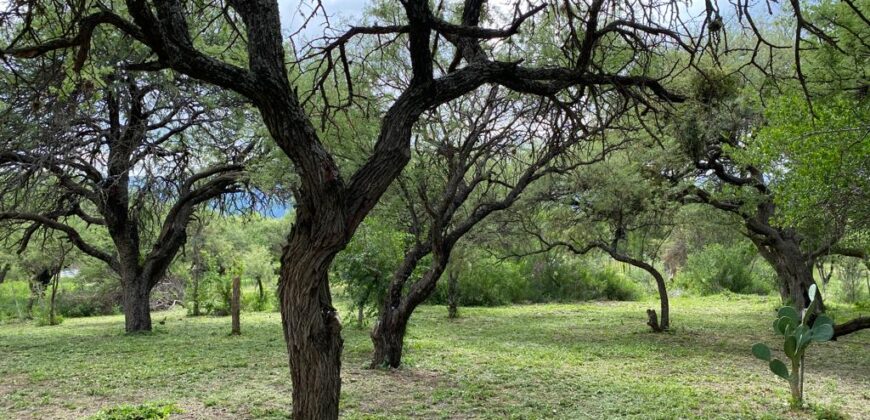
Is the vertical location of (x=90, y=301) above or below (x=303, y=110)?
below

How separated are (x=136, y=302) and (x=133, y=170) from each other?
3.26m

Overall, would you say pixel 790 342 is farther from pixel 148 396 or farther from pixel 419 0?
pixel 148 396

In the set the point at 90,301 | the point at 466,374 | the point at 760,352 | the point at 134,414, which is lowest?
the point at 466,374

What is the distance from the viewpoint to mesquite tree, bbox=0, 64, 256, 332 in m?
8.77

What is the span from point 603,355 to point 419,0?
769 centimetres

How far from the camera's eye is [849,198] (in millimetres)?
6047

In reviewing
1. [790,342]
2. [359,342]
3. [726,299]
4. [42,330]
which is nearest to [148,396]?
[359,342]

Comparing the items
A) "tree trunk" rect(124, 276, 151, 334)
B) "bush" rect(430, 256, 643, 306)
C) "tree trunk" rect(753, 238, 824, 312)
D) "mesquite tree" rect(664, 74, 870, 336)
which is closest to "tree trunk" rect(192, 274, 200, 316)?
"tree trunk" rect(124, 276, 151, 334)

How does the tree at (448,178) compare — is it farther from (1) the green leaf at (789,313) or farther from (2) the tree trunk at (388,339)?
(1) the green leaf at (789,313)

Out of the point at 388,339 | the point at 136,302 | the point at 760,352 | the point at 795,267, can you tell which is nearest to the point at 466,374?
the point at 388,339

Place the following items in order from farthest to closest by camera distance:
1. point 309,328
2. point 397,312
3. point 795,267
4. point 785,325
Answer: point 795,267 → point 397,312 → point 785,325 → point 309,328

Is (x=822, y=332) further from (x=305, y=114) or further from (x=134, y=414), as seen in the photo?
(x=134, y=414)

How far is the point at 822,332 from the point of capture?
561 centimetres

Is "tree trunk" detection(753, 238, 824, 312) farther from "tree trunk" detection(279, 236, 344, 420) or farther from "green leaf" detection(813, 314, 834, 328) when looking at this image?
"tree trunk" detection(279, 236, 344, 420)
